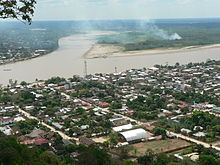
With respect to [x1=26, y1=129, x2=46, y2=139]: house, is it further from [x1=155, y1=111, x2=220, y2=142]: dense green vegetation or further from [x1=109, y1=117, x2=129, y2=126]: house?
[x1=155, y1=111, x2=220, y2=142]: dense green vegetation

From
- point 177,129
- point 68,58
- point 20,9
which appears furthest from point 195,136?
point 68,58

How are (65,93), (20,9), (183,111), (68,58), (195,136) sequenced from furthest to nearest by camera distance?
(68,58), (65,93), (183,111), (195,136), (20,9)

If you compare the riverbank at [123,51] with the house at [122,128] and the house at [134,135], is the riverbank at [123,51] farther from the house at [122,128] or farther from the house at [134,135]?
the house at [134,135]

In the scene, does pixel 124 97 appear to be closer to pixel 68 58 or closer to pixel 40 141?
pixel 40 141

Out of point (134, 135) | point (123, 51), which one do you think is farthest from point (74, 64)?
point (134, 135)

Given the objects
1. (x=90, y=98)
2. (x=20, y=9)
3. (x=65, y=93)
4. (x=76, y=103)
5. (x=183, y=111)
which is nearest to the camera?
(x=20, y=9)

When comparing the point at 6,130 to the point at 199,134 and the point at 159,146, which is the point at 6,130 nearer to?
the point at 159,146

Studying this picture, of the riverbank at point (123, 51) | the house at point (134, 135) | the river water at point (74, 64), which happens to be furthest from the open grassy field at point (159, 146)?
the riverbank at point (123, 51)

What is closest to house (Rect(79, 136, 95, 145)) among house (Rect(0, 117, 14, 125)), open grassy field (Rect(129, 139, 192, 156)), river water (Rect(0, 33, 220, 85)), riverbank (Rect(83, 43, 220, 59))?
open grassy field (Rect(129, 139, 192, 156))
